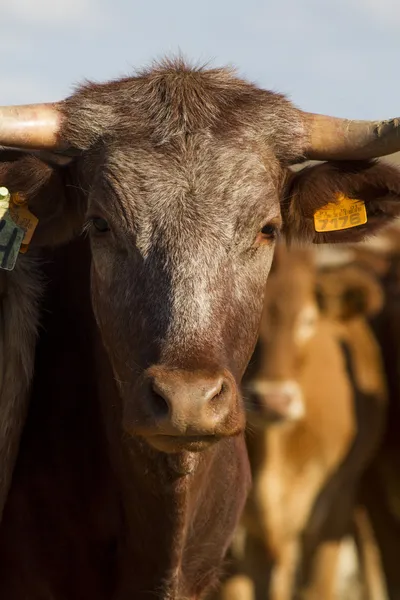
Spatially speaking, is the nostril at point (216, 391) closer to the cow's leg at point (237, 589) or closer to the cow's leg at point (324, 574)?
the cow's leg at point (237, 589)

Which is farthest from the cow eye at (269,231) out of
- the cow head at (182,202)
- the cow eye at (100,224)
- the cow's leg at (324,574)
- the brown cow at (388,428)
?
the brown cow at (388,428)

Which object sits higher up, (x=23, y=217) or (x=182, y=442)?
(x=23, y=217)

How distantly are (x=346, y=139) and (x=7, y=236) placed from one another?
154 cm

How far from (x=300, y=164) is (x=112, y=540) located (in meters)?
1.86

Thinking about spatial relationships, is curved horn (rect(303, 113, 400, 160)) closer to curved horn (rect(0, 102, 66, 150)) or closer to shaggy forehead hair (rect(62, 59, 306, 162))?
shaggy forehead hair (rect(62, 59, 306, 162))

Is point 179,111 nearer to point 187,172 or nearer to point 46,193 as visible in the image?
point 187,172

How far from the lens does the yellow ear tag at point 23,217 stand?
4699 mm

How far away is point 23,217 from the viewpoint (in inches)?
186

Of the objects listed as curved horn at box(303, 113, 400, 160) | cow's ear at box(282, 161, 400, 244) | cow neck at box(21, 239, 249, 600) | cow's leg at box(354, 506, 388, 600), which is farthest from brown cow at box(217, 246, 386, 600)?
curved horn at box(303, 113, 400, 160)

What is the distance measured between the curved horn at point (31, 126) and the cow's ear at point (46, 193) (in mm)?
73

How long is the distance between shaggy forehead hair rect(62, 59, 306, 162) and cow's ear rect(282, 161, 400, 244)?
0.18 m


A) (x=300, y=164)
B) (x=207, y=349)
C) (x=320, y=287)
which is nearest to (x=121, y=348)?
(x=207, y=349)

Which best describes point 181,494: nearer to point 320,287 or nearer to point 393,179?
point 393,179

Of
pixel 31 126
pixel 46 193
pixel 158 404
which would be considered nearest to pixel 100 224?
pixel 46 193
